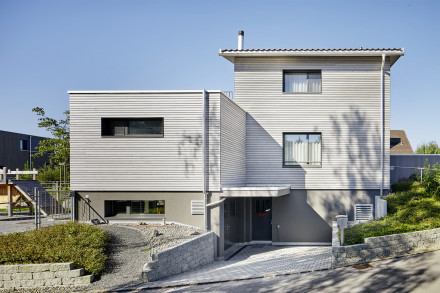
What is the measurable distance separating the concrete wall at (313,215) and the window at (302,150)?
1293 mm

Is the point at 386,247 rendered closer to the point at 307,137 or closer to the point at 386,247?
the point at 386,247

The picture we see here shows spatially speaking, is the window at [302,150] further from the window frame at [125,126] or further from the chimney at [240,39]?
the window frame at [125,126]

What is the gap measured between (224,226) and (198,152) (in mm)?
3096

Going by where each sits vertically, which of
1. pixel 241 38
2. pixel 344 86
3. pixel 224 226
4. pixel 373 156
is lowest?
pixel 224 226

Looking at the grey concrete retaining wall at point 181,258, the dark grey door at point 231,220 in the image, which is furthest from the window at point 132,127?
the grey concrete retaining wall at point 181,258

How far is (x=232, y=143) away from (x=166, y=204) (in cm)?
358

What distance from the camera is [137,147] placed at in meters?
15.1

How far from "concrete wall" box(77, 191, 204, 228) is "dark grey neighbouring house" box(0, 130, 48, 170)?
1103 inches

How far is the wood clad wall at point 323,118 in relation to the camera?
18.2 metres

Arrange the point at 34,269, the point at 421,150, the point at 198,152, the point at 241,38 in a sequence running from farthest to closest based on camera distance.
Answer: the point at 421,150, the point at 241,38, the point at 198,152, the point at 34,269

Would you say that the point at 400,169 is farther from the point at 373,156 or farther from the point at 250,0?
the point at 250,0

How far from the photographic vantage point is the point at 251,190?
601 inches

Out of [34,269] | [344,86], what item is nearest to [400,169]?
[344,86]

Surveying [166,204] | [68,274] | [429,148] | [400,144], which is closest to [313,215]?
[166,204]
